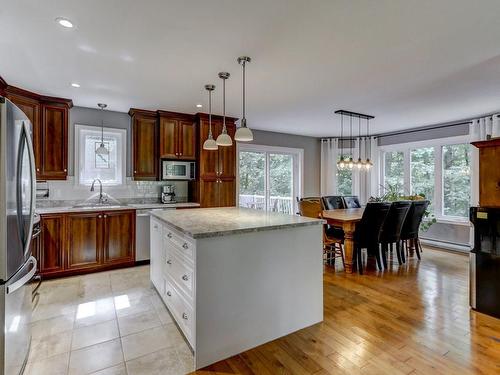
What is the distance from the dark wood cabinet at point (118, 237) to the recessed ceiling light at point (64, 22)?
253cm

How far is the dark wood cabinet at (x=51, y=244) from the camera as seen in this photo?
349 cm

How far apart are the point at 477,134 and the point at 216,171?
178 inches

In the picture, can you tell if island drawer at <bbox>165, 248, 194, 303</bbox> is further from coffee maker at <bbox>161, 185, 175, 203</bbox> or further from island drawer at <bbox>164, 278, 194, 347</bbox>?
coffee maker at <bbox>161, 185, 175, 203</bbox>

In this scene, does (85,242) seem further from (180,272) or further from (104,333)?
(180,272)

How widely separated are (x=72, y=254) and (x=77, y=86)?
7.11ft

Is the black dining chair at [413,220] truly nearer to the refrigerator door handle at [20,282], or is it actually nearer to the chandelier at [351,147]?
the chandelier at [351,147]

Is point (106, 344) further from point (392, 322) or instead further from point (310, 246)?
point (392, 322)

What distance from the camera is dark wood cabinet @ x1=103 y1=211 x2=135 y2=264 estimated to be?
3.92 m

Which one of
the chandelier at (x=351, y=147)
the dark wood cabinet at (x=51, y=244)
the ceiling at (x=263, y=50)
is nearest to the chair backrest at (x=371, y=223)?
the chandelier at (x=351, y=147)

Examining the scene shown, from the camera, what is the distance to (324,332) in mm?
2318

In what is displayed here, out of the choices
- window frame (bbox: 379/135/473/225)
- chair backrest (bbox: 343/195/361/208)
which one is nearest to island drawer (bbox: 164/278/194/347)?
chair backrest (bbox: 343/195/361/208)

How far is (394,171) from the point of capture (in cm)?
614

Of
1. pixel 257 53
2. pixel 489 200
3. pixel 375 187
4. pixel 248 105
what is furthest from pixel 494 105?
pixel 257 53

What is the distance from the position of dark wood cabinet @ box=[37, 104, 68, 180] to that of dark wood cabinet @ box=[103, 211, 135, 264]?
36.8 inches
